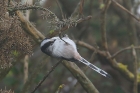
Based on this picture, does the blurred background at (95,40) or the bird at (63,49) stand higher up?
the bird at (63,49)

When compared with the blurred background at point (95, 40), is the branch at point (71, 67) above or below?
above

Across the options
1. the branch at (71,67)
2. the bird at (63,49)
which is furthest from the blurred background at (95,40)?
the bird at (63,49)

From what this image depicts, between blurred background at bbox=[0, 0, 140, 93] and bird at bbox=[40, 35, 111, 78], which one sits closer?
bird at bbox=[40, 35, 111, 78]

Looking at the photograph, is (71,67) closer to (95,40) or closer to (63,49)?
(63,49)

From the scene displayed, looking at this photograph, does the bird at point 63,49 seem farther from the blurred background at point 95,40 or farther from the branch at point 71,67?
the blurred background at point 95,40

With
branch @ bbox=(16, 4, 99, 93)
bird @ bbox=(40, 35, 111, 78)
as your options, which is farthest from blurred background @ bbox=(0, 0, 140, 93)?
bird @ bbox=(40, 35, 111, 78)

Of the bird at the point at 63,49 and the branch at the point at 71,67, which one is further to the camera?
the branch at the point at 71,67

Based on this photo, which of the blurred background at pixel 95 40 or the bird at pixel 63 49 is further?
the blurred background at pixel 95 40

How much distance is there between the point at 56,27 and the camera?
2158mm

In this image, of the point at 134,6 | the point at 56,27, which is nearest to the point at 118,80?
the point at 134,6

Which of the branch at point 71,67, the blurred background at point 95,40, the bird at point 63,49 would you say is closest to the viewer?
the bird at point 63,49

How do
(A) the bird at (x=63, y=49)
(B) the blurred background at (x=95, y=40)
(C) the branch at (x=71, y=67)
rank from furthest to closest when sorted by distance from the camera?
(B) the blurred background at (x=95, y=40) < (C) the branch at (x=71, y=67) < (A) the bird at (x=63, y=49)

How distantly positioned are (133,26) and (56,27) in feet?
8.80

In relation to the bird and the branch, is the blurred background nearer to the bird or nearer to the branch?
the branch
